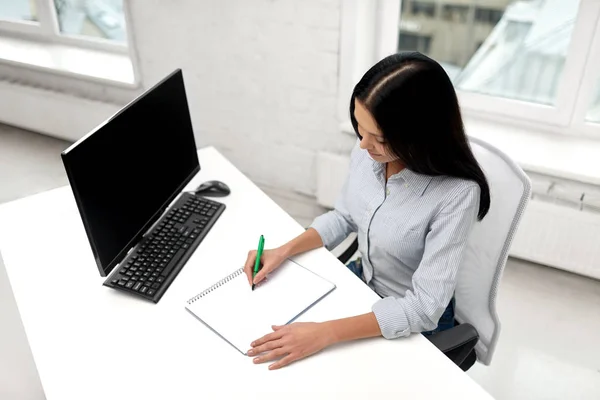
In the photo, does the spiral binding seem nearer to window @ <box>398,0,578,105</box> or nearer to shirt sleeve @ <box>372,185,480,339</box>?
shirt sleeve @ <box>372,185,480,339</box>

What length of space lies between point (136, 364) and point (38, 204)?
0.69m

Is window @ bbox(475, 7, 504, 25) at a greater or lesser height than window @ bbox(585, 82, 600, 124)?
greater

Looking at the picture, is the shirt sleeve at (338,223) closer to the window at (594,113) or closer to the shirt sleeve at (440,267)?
the shirt sleeve at (440,267)

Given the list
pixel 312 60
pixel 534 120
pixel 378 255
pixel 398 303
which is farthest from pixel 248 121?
pixel 398 303

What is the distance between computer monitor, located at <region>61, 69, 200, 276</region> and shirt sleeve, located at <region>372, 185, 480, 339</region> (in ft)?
1.93

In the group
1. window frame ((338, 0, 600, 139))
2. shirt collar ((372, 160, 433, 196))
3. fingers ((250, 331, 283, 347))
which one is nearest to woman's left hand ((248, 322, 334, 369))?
fingers ((250, 331, 283, 347))

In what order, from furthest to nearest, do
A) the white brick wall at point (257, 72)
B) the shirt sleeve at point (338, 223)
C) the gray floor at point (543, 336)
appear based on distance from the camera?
1. the white brick wall at point (257, 72)
2. the gray floor at point (543, 336)
3. the shirt sleeve at point (338, 223)

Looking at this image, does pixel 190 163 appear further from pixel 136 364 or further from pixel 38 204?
pixel 136 364

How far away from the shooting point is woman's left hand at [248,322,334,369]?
1.05m

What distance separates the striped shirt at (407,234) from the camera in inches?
43.9

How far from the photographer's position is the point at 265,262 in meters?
1.27

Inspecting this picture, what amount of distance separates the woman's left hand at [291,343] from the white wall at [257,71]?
1376mm

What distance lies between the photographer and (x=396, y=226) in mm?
1225

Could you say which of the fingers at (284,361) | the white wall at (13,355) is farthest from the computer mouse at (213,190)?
the white wall at (13,355)
